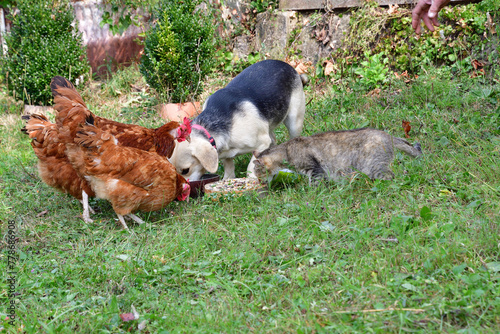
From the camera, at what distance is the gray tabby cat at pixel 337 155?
15.9 feet

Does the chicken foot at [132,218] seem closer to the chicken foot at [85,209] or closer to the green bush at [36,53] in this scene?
the chicken foot at [85,209]

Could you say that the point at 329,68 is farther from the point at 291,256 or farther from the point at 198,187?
the point at 291,256

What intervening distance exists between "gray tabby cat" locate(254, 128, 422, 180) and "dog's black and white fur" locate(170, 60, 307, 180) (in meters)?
0.37

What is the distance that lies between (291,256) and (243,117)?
8.21 feet

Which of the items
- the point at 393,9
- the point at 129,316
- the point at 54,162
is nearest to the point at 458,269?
the point at 129,316

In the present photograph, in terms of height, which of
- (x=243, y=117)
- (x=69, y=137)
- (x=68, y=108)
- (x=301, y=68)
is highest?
(x=68, y=108)

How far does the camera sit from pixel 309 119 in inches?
282

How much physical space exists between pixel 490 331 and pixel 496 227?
3.80 ft

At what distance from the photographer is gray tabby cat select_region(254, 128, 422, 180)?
485 cm

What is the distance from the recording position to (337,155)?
5.12 metres

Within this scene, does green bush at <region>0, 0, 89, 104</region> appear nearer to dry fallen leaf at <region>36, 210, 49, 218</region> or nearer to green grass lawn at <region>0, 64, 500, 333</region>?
green grass lawn at <region>0, 64, 500, 333</region>

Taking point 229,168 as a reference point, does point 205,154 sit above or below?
above

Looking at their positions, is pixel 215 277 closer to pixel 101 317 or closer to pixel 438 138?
pixel 101 317

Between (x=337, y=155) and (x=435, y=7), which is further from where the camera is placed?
(x=337, y=155)
